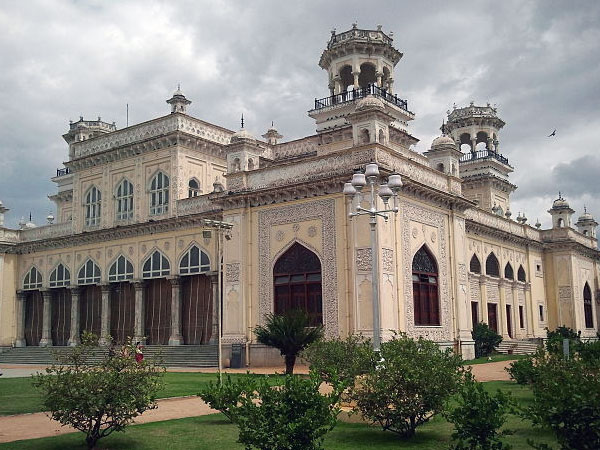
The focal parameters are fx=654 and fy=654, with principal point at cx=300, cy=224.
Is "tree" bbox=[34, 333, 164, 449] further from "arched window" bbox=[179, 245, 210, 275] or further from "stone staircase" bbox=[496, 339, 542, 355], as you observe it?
"stone staircase" bbox=[496, 339, 542, 355]

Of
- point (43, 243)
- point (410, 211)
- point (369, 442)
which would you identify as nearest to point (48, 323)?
point (43, 243)

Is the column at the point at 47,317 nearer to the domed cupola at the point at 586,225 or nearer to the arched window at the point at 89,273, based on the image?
the arched window at the point at 89,273

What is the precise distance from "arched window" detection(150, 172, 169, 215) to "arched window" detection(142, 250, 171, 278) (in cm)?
230

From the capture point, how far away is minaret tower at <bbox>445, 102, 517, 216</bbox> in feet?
140

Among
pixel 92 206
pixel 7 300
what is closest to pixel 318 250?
pixel 92 206

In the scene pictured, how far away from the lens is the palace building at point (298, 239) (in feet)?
76.7

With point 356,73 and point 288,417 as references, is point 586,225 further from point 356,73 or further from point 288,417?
point 288,417

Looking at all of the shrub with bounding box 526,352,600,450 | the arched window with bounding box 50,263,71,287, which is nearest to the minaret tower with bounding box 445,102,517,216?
the arched window with bounding box 50,263,71,287

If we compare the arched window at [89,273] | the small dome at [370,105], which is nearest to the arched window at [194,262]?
the arched window at [89,273]

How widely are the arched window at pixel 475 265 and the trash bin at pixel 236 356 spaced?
45.2 feet

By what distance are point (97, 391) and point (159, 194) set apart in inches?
986

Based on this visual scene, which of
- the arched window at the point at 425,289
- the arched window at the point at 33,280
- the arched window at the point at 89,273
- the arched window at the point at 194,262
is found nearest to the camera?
the arched window at the point at 425,289

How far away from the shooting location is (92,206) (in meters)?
36.9

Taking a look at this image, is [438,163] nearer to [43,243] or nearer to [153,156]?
[153,156]
